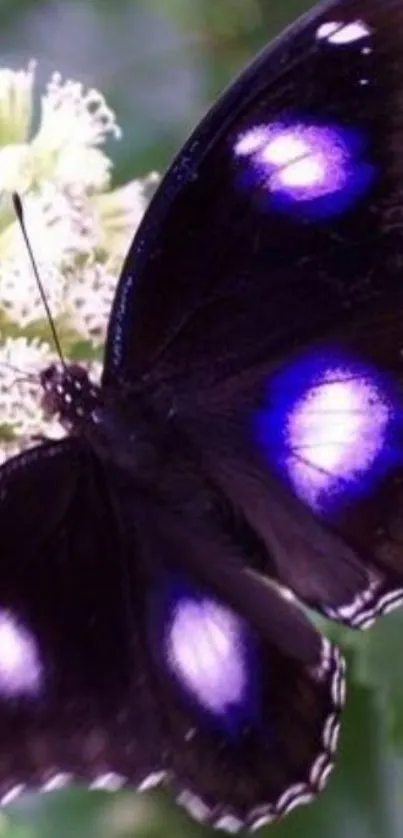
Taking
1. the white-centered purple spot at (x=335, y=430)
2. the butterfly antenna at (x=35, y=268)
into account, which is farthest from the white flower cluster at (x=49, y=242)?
the white-centered purple spot at (x=335, y=430)

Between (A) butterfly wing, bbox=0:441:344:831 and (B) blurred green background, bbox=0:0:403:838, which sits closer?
(A) butterfly wing, bbox=0:441:344:831

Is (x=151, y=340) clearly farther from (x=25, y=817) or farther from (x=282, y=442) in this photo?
(x=25, y=817)

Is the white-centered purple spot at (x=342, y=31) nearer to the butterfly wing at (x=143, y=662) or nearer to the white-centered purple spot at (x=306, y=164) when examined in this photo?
the white-centered purple spot at (x=306, y=164)

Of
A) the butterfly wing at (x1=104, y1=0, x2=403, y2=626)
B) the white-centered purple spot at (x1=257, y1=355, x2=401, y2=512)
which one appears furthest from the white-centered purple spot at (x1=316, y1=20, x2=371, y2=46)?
the white-centered purple spot at (x1=257, y1=355, x2=401, y2=512)

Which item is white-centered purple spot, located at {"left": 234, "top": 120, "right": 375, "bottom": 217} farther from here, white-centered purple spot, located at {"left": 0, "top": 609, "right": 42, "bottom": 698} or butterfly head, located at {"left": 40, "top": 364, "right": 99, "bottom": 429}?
white-centered purple spot, located at {"left": 0, "top": 609, "right": 42, "bottom": 698}

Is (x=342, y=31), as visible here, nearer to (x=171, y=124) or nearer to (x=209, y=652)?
(x=209, y=652)

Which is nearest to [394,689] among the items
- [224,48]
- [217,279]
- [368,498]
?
[368,498]
